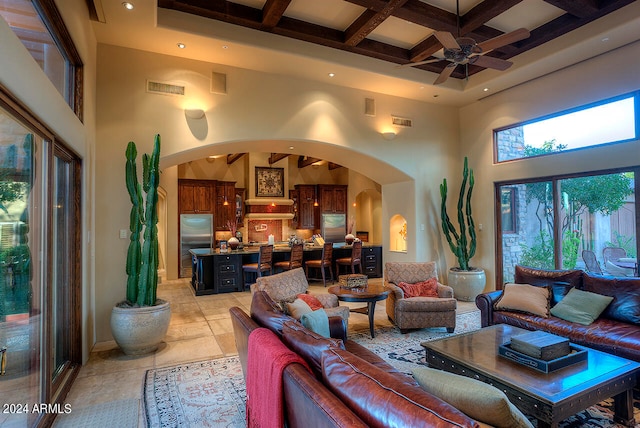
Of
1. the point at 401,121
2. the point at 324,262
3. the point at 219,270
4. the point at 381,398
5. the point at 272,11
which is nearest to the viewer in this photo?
the point at 381,398

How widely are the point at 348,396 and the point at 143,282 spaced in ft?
10.7

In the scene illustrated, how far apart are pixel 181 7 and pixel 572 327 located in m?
5.60

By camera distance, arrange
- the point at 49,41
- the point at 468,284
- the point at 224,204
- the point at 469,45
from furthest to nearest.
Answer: the point at 224,204
the point at 468,284
the point at 469,45
the point at 49,41

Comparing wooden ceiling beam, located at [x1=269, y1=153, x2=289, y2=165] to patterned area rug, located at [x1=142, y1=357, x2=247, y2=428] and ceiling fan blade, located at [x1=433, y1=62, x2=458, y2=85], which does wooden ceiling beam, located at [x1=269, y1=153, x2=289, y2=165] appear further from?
patterned area rug, located at [x1=142, y1=357, x2=247, y2=428]

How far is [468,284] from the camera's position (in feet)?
20.5

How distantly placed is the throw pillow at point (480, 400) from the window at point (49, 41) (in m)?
2.73

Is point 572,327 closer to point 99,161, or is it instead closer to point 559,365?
→ point 559,365

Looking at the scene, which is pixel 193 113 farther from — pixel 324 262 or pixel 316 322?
pixel 324 262

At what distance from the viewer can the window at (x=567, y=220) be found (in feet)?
15.6

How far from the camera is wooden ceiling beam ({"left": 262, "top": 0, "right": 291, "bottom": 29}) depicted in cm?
406

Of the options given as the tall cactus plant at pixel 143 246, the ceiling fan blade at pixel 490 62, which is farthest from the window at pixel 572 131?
the tall cactus plant at pixel 143 246

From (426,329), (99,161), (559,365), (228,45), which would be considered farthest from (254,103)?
(559,365)

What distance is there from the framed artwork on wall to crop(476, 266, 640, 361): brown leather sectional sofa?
8031mm

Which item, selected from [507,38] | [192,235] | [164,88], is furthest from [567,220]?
[192,235]
